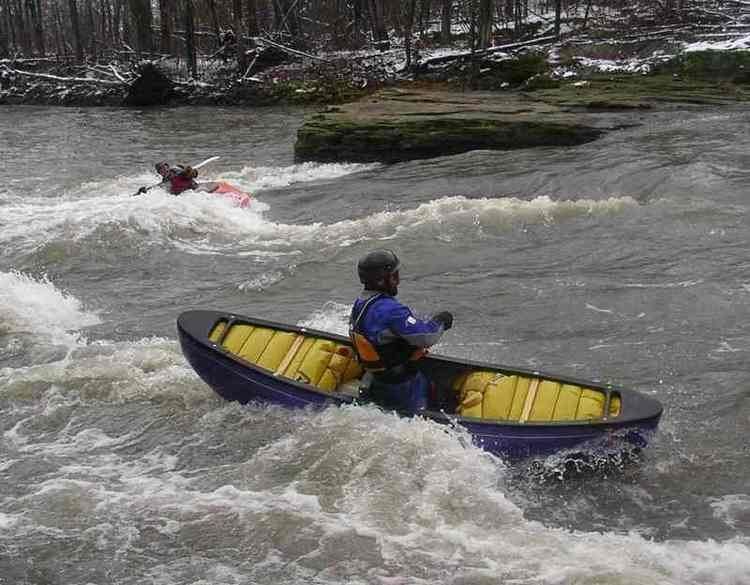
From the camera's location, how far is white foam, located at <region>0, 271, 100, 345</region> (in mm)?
8172

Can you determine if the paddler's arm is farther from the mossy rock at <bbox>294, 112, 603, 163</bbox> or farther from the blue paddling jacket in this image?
the mossy rock at <bbox>294, 112, 603, 163</bbox>

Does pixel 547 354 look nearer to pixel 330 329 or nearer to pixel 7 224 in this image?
pixel 330 329

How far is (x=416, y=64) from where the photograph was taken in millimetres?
25984

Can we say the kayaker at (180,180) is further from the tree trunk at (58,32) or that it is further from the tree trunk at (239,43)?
the tree trunk at (58,32)

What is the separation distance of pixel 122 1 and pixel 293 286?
1149 inches

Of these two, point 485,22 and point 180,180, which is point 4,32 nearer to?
point 485,22

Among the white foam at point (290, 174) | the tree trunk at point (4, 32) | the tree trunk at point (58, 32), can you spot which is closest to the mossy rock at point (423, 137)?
the white foam at point (290, 174)

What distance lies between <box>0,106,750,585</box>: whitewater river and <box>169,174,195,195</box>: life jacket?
0.40 metres

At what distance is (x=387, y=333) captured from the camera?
5.47 m

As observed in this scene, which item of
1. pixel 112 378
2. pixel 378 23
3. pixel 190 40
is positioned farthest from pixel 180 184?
pixel 378 23

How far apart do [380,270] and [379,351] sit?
529mm

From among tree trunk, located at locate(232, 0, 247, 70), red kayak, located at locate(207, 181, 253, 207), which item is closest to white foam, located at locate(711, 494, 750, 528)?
red kayak, located at locate(207, 181, 253, 207)

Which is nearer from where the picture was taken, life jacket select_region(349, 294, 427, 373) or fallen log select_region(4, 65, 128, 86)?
life jacket select_region(349, 294, 427, 373)

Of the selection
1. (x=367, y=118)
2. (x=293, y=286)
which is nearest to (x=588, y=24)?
(x=367, y=118)
